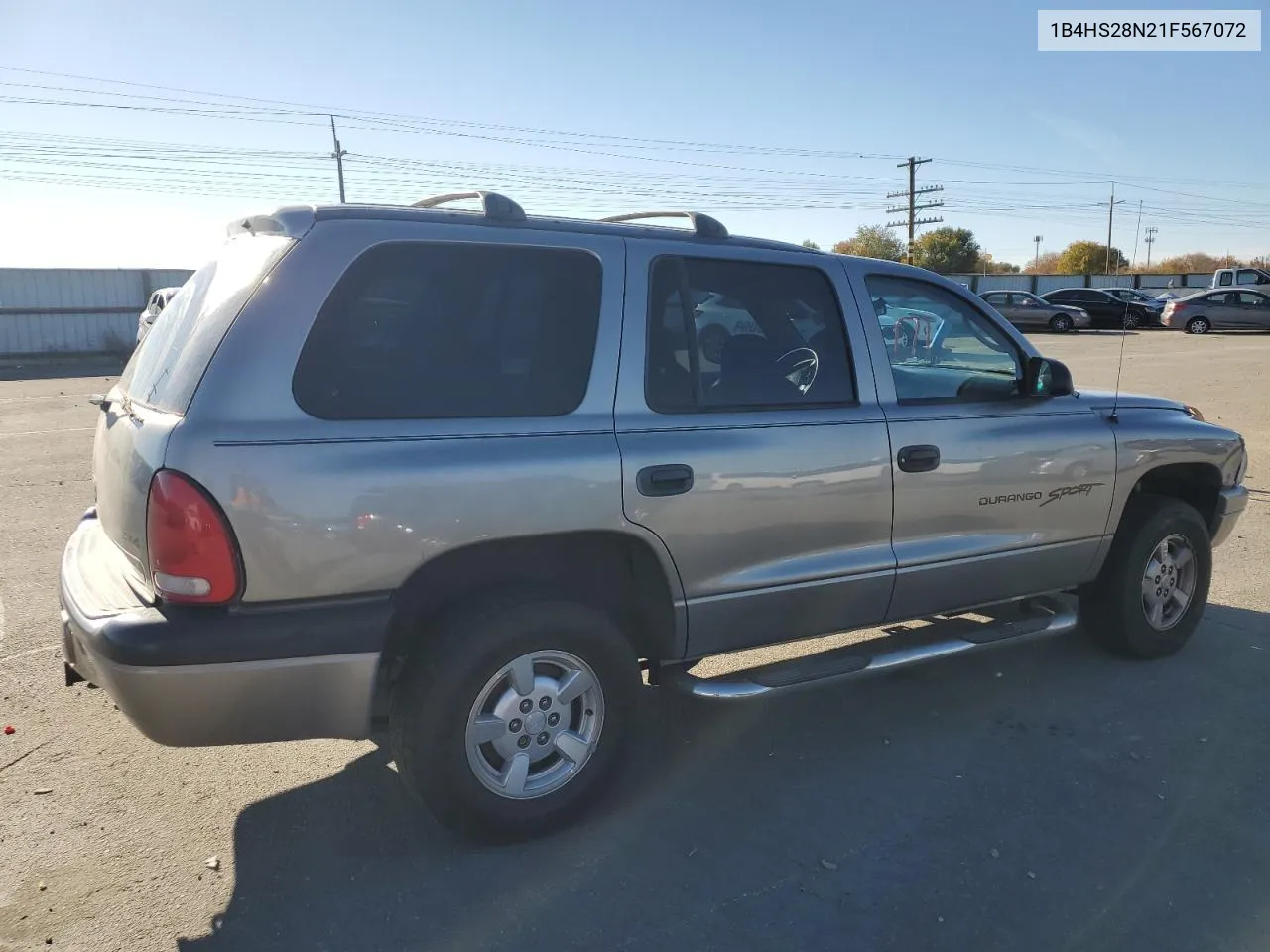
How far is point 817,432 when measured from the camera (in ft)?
11.8

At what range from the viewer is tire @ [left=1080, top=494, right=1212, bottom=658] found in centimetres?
464

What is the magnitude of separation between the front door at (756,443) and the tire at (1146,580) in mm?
1536

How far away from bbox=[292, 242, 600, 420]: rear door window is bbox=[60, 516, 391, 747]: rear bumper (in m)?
0.59

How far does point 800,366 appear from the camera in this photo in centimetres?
376

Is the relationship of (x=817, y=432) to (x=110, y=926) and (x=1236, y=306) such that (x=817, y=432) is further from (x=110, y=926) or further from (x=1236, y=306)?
(x=1236, y=306)

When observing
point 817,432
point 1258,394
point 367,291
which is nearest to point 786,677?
point 817,432

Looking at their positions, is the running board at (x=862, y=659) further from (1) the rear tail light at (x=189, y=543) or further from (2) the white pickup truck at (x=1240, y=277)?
(2) the white pickup truck at (x=1240, y=277)

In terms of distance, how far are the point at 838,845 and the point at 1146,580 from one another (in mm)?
2435

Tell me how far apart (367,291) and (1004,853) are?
2.66 m

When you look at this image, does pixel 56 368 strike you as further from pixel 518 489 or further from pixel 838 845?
pixel 838 845

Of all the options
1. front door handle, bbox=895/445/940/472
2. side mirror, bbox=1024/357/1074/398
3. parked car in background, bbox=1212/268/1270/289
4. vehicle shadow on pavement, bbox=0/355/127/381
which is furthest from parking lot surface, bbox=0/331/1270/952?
parked car in background, bbox=1212/268/1270/289

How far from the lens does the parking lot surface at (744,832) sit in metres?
2.81

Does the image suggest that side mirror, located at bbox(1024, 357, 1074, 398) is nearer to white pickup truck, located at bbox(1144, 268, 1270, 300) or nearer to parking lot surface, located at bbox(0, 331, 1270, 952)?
parking lot surface, located at bbox(0, 331, 1270, 952)

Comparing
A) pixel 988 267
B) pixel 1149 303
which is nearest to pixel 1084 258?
pixel 988 267
